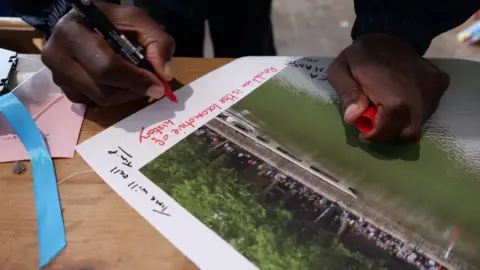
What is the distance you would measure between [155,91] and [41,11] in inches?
7.1

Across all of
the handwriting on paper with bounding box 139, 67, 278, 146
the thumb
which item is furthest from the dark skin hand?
the handwriting on paper with bounding box 139, 67, 278, 146

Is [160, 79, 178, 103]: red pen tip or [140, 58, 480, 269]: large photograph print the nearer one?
[140, 58, 480, 269]: large photograph print

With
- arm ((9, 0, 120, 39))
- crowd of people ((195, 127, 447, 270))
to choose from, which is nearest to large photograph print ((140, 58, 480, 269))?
crowd of people ((195, 127, 447, 270))

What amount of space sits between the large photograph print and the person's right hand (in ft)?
0.26

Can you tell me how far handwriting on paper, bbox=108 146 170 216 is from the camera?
39 centimetres

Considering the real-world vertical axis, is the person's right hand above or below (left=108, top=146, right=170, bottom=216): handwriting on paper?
above

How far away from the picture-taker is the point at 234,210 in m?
0.38

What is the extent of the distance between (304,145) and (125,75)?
19 cm

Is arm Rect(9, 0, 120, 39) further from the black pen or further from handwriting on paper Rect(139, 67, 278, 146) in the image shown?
handwriting on paper Rect(139, 67, 278, 146)

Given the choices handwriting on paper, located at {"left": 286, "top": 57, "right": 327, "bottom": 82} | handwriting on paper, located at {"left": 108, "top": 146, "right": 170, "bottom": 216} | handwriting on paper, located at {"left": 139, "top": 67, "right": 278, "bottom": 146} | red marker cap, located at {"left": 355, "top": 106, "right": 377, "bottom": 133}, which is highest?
red marker cap, located at {"left": 355, "top": 106, "right": 377, "bottom": 133}

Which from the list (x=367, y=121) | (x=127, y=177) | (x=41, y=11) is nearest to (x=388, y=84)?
(x=367, y=121)

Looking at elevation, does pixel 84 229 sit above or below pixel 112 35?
below

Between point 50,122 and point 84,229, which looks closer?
point 84,229

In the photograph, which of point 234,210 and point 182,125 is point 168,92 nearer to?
point 182,125
